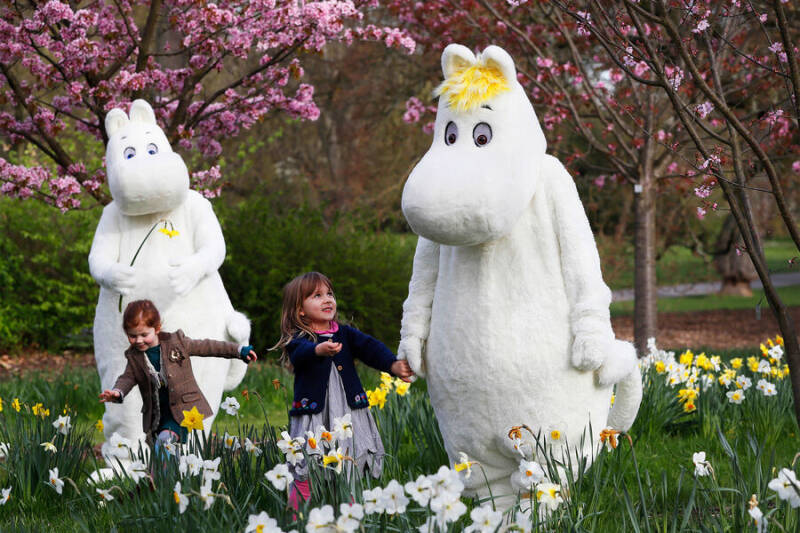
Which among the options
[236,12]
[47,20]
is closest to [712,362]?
[236,12]

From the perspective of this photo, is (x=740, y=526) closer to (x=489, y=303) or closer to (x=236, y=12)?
(x=489, y=303)

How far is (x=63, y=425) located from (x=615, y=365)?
204 cm

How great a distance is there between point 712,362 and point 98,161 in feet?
19.6

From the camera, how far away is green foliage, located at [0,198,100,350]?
9055 millimetres

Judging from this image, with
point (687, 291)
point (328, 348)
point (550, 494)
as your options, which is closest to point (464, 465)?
point (550, 494)

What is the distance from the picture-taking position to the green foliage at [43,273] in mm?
9055

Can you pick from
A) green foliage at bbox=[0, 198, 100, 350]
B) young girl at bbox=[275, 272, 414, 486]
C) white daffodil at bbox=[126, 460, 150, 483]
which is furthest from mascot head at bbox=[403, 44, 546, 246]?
green foliage at bbox=[0, 198, 100, 350]

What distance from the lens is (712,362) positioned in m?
4.51

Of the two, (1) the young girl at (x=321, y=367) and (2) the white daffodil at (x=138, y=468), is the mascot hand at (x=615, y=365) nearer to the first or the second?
(1) the young girl at (x=321, y=367)

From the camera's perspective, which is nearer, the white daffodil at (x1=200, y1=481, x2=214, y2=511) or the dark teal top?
the white daffodil at (x1=200, y1=481, x2=214, y2=511)

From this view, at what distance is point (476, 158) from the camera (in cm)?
265

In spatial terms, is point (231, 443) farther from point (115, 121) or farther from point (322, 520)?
point (115, 121)

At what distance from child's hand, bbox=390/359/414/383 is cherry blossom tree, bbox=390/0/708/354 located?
10.9ft

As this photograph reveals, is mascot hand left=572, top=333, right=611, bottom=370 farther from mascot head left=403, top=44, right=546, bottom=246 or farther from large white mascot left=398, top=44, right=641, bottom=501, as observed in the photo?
mascot head left=403, top=44, right=546, bottom=246
